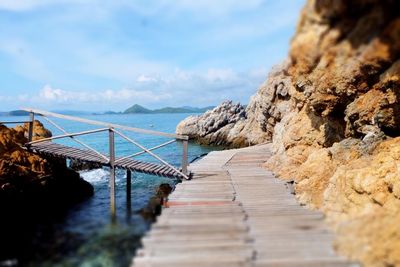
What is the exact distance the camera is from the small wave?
28862 millimetres

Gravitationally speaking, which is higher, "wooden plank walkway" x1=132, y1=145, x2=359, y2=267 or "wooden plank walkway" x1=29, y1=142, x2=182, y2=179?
"wooden plank walkway" x1=29, y1=142, x2=182, y2=179

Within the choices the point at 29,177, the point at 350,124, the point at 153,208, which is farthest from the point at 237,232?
the point at 29,177

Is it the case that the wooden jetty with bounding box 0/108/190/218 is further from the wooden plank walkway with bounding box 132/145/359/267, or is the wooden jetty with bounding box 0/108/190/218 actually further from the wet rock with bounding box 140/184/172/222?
the wooden plank walkway with bounding box 132/145/359/267

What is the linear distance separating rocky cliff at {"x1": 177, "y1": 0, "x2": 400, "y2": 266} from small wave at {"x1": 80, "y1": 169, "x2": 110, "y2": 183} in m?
12.8

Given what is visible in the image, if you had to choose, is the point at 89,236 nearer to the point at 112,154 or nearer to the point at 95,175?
the point at 112,154

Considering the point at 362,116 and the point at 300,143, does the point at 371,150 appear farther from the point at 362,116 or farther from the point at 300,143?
the point at 300,143

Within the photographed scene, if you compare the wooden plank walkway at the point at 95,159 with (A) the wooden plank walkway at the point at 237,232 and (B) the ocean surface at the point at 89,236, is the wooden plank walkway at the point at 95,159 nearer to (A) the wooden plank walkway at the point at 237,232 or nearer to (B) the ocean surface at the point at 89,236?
(B) the ocean surface at the point at 89,236

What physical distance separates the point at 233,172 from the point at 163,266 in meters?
11.8

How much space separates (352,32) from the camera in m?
6.24

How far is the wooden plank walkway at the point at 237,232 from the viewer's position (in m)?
8.10

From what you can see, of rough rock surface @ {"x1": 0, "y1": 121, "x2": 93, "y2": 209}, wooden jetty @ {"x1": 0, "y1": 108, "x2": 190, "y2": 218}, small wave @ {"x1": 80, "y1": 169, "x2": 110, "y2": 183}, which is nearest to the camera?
rough rock surface @ {"x1": 0, "y1": 121, "x2": 93, "y2": 209}

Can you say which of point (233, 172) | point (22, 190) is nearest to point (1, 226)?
point (22, 190)

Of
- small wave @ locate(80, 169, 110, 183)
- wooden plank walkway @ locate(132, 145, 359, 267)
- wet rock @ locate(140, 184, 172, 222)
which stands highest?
wooden plank walkway @ locate(132, 145, 359, 267)

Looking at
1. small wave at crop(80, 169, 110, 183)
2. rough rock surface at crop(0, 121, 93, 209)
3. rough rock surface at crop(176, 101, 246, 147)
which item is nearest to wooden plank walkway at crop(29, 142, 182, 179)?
rough rock surface at crop(0, 121, 93, 209)
